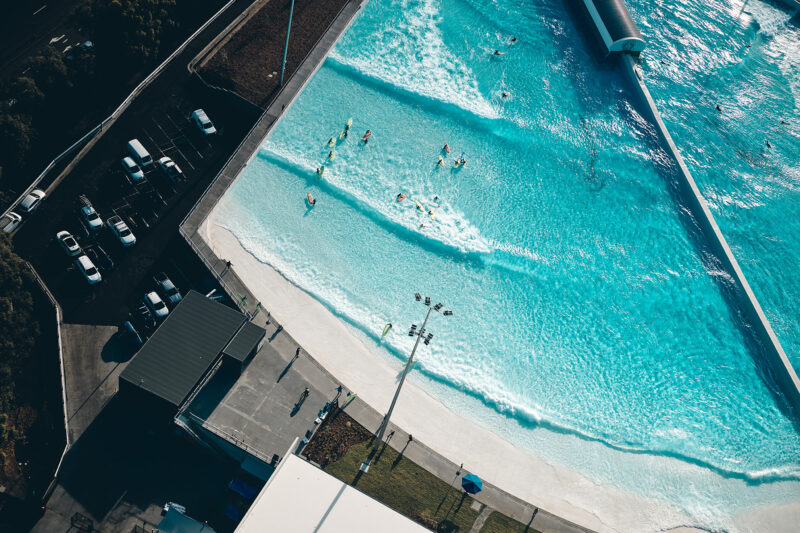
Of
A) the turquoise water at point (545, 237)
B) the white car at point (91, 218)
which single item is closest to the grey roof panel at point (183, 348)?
the turquoise water at point (545, 237)

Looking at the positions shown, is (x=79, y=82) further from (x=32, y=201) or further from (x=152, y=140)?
(x=32, y=201)

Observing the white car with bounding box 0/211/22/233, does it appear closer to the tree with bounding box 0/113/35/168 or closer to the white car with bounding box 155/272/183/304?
the tree with bounding box 0/113/35/168

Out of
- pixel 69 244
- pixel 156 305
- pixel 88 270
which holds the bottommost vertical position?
pixel 156 305

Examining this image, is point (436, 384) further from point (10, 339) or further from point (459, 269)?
point (10, 339)

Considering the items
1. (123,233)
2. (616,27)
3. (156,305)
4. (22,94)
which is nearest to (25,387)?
(156,305)

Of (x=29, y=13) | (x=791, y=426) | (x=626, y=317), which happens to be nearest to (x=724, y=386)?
(x=791, y=426)

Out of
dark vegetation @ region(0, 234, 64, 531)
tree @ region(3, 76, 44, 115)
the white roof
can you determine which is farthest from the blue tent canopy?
tree @ region(3, 76, 44, 115)

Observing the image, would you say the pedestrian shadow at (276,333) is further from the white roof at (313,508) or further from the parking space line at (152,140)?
the parking space line at (152,140)
